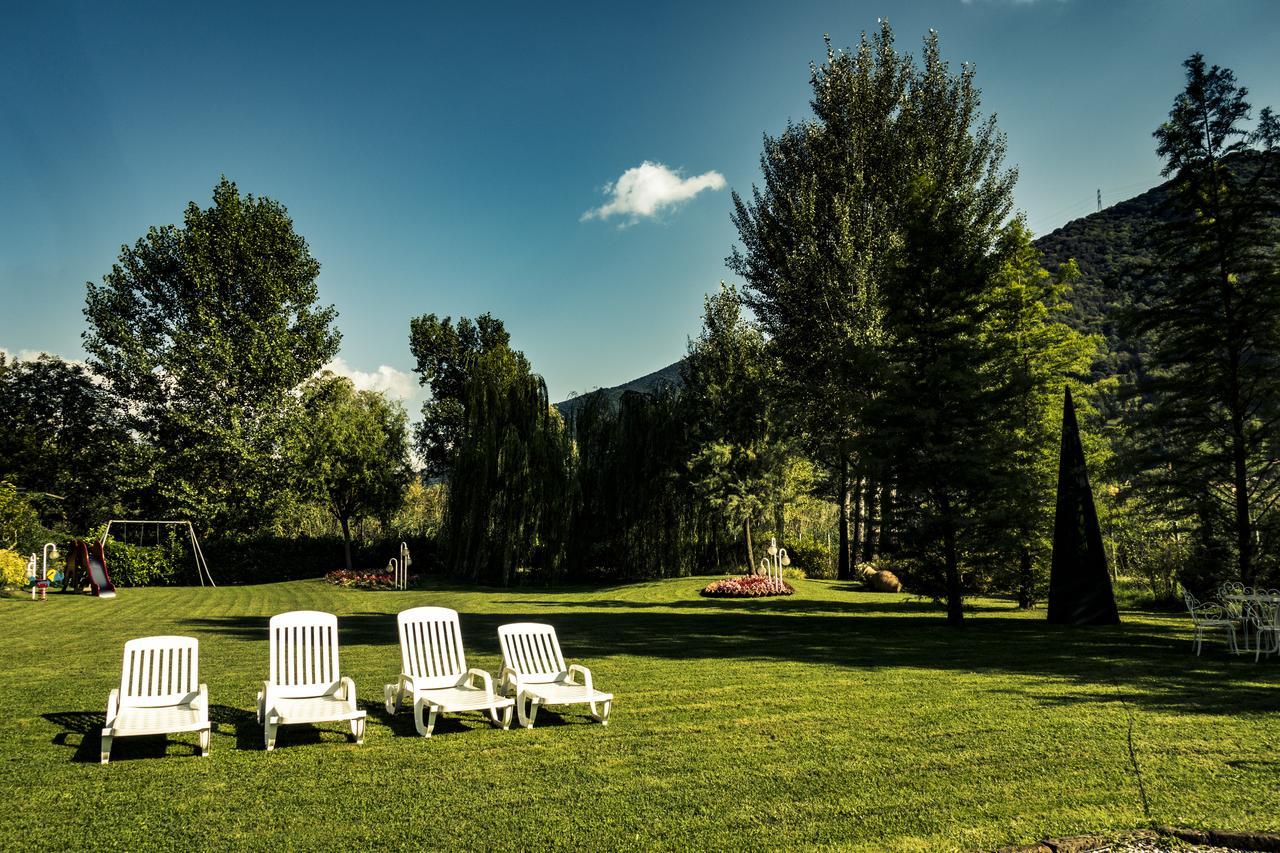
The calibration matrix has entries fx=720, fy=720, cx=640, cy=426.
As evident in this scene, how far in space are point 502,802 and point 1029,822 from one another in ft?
11.4

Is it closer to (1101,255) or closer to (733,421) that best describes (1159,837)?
(733,421)

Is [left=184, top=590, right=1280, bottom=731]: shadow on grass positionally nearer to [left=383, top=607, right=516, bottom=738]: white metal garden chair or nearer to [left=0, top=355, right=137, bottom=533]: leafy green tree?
[left=383, top=607, right=516, bottom=738]: white metal garden chair

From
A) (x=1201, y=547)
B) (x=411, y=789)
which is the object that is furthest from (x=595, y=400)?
(x=411, y=789)

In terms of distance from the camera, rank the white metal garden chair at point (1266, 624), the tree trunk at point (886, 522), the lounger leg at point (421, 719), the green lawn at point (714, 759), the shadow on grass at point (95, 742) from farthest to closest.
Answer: the tree trunk at point (886, 522)
the white metal garden chair at point (1266, 624)
the lounger leg at point (421, 719)
the shadow on grass at point (95, 742)
the green lawn at point (714, 759)

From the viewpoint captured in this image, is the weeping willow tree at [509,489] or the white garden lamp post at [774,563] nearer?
the white garden lamp post at [774,563]

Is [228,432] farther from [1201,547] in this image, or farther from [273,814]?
[1201,547]

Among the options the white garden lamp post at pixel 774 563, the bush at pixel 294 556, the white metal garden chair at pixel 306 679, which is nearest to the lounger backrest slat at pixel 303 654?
the white metal garden chair at pixel 306 679

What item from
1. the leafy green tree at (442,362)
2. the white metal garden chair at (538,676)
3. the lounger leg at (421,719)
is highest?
the leafy green tree at (442,362)

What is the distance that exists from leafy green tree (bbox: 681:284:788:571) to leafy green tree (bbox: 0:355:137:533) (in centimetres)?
2321

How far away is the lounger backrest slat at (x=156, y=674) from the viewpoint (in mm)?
6559

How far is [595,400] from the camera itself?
26516mm

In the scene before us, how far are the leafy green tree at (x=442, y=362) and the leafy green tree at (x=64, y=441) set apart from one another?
53.5 ft

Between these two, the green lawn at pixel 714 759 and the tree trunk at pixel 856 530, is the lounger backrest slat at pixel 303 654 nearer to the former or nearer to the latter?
the green lawn at pixel 714 759

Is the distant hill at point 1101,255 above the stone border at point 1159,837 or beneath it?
above
